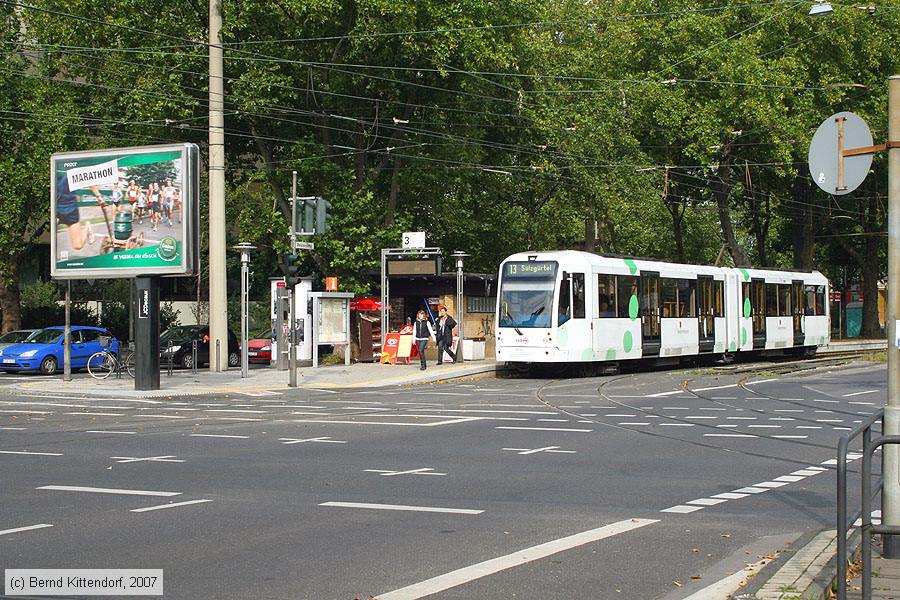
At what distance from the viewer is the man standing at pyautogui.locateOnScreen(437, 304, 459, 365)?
3762cm

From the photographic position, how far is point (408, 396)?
2736 cm

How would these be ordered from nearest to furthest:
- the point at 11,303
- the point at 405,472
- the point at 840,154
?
the point at 840,154, the point at 405,472, the point at 11,303

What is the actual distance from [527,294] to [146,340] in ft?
34.2

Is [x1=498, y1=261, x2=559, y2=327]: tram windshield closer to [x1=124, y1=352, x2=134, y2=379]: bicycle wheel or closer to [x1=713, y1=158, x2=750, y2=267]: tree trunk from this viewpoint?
[x1=124, y1=352, x2=134, y2=379]: bicycle wheel

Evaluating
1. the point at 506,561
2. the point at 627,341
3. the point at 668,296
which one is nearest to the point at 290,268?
the point at 627,341

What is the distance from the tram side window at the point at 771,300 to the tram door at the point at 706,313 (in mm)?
4610

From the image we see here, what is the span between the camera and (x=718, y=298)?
133ft

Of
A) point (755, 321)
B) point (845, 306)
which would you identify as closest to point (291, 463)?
point (755, 321)

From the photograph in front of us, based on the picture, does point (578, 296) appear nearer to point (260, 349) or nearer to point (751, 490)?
point (260, 349)

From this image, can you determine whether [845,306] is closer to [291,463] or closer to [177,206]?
[177,206]

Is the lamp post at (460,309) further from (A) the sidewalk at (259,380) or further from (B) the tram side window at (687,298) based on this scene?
(B) the tram side window at (687,298)

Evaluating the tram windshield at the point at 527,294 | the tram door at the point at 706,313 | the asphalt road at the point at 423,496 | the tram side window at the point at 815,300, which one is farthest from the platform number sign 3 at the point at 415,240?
the tram side window at the point at 815,300

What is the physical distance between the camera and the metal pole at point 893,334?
323 inches

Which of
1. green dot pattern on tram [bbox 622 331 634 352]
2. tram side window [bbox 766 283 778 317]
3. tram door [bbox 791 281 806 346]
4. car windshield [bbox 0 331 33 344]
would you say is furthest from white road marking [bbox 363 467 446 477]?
tram door [bbox 791 281 806 346]
